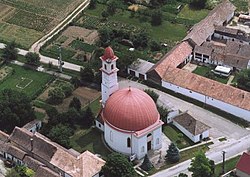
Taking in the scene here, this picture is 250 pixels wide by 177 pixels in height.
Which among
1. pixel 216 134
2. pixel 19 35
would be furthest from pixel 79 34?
pixel 216 134

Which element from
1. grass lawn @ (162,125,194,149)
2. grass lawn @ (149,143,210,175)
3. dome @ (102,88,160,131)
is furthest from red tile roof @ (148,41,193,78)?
grass lawn @ (149,143,210,175)

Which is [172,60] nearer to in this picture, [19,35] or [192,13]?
[192,13]

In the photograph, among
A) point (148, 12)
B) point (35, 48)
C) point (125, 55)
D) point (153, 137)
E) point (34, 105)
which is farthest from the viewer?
point (148, 12)

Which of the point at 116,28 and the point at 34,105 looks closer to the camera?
the point at 34,105

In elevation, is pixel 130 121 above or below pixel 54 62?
above

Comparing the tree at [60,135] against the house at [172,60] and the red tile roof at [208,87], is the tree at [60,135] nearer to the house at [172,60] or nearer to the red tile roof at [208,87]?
the house at [172,60]

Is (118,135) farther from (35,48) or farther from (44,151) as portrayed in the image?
(35,48)

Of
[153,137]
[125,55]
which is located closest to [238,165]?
[153,137]
